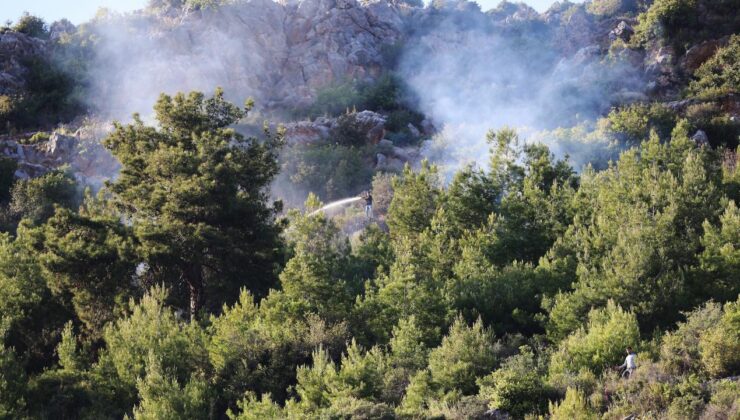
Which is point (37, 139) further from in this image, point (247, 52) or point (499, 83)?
point (499, 83)

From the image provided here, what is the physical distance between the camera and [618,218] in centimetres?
2680

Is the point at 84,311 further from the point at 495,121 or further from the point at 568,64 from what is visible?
the point at 568,64

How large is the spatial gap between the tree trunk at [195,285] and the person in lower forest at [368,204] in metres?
10.6

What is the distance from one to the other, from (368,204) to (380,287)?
14.8 metres

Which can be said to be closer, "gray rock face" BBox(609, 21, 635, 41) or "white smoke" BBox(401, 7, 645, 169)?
"white smoke" BBox(401, 7, 645, 169)

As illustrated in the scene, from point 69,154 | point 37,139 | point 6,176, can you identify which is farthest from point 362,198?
point 37,139

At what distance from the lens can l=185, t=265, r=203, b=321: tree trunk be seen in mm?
28834

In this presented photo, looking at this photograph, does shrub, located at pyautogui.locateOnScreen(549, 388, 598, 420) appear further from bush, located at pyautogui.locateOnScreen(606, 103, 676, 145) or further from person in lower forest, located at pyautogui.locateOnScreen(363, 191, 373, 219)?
bush, located at pyautogui.locateOnScreen(606, 103, 676, 145)

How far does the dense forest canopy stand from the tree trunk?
3.1 inches

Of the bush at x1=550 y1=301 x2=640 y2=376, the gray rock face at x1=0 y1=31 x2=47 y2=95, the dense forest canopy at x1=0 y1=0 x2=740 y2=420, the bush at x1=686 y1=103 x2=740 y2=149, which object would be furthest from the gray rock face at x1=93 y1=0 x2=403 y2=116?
the bush at x1=550 y1=301 x2=640 y2=376

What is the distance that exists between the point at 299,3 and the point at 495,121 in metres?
21.2

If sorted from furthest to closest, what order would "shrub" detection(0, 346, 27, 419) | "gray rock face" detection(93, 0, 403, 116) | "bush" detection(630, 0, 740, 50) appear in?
"gray rock face" detection(93, 0, 403, 116), "bush" detection(630, 0, 740, 50), "shrub" detection(0, 346, 27, 419)

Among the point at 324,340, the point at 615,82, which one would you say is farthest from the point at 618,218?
the point at 615,82

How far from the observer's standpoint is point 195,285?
29.2 meters
